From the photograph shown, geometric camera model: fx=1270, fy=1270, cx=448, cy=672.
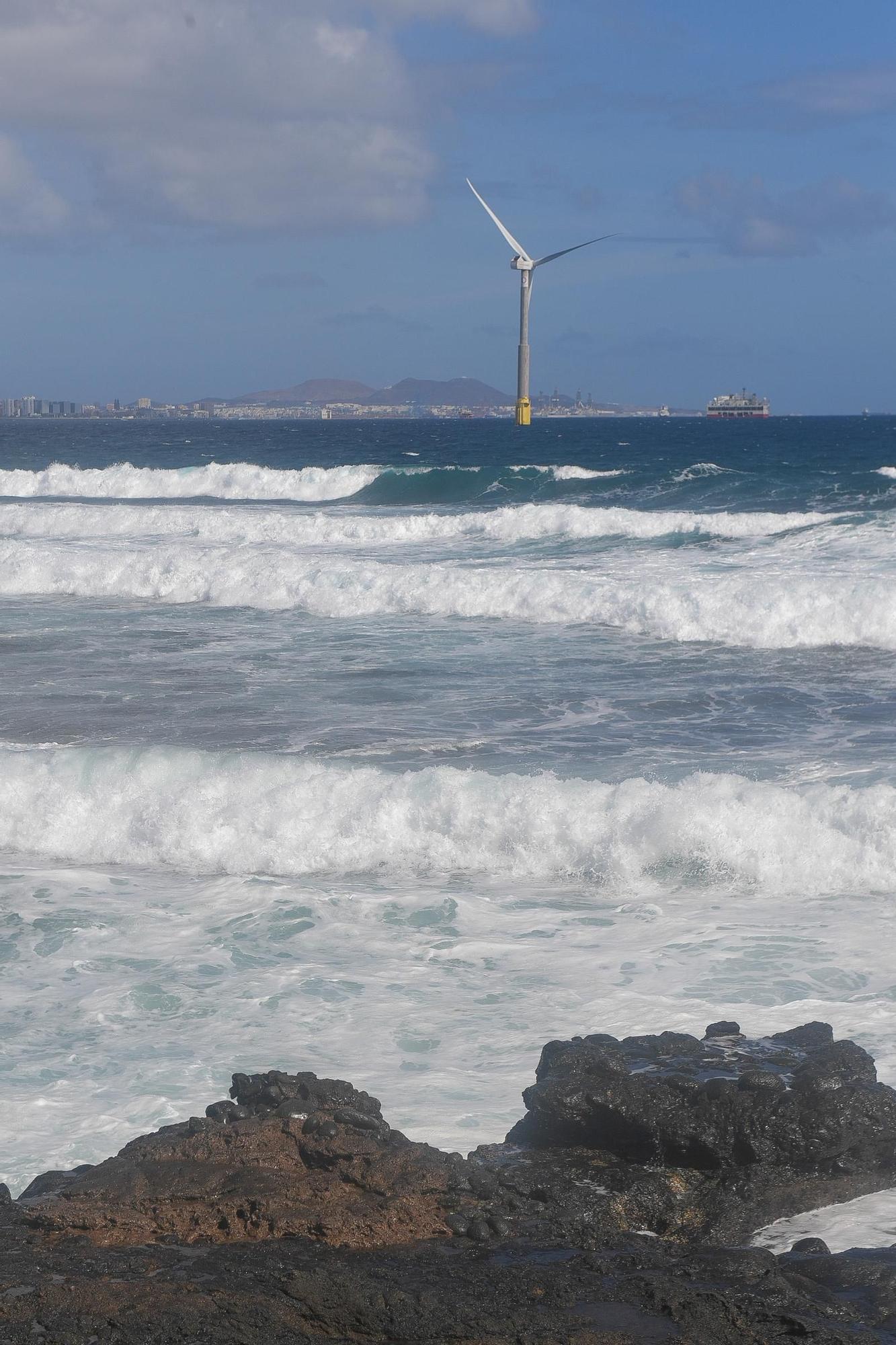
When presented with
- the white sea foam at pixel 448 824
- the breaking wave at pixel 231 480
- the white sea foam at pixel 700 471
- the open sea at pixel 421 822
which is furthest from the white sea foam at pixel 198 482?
the white sea foam at pixel 448 824

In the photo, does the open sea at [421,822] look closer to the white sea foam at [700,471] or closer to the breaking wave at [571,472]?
the white sea foam at [700,471]

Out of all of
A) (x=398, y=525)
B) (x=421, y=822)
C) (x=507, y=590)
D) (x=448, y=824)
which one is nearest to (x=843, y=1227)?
(x=448, y=824)

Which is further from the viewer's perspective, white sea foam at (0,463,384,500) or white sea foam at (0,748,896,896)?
white sea foam at (0,463,384,500)

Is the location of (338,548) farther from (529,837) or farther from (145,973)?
(145,973)

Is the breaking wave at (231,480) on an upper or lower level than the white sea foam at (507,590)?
upper

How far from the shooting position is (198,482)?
176ft

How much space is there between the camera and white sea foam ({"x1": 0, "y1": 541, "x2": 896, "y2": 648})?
19219 mm

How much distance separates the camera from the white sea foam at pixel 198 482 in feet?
167

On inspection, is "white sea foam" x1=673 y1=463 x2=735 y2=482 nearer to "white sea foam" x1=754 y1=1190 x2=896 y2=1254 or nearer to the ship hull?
"white sea foam" x1=754 y1=1190 x2=896 y2=1254

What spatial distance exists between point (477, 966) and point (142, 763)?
491 centimetres

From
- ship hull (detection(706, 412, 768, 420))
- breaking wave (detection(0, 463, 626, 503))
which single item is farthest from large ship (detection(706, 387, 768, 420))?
breaking wave (detection(0, 463, 626, 503))

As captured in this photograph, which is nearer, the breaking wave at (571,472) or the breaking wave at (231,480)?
the breaking wave at (571,472)

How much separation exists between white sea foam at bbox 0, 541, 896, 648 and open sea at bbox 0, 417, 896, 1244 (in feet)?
0.26

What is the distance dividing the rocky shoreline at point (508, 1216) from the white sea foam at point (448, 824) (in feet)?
12.9
